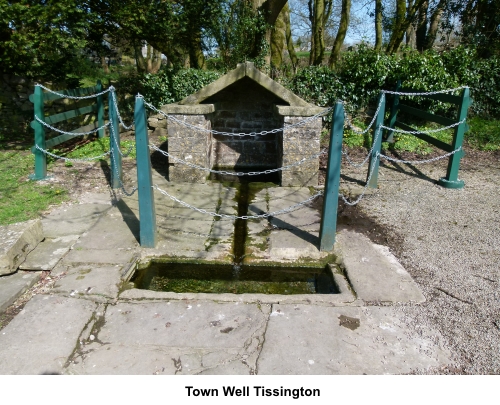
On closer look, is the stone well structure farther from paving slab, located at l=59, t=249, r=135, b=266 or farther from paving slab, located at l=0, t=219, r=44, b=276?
paving slab, located at l=0, t=219, r=44, b=276

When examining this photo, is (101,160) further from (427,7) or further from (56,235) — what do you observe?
(427,7)

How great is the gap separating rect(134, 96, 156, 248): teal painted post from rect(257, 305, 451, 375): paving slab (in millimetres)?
1772

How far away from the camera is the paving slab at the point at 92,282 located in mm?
3896

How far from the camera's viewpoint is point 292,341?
329cm

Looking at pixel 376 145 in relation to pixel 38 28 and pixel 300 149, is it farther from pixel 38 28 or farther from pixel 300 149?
pixel 38 28

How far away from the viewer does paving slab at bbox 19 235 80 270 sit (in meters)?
4.36

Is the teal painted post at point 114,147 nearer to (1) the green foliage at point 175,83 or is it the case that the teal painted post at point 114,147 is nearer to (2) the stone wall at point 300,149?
(2) the stone wall at point 300,149

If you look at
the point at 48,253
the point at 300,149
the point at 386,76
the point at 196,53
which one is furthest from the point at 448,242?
the point at 196,53

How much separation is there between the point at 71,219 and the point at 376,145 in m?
4.53

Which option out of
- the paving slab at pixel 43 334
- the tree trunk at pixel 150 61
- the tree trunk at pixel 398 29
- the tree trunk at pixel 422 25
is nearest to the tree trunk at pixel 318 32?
the tree trunk at pixel 398 29

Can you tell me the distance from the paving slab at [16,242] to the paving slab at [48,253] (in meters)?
0.05

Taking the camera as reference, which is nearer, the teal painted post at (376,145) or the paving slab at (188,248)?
the paving slab at (188,248)

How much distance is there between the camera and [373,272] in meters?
4.38

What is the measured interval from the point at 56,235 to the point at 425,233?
4.41 m
